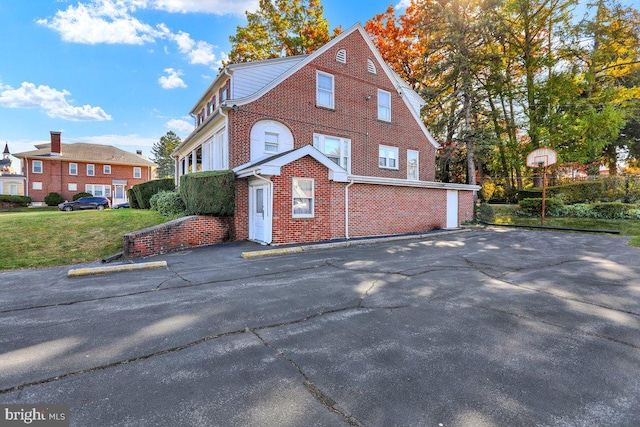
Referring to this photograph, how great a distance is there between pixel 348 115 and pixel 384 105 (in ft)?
9.49

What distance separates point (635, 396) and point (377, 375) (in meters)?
2.01

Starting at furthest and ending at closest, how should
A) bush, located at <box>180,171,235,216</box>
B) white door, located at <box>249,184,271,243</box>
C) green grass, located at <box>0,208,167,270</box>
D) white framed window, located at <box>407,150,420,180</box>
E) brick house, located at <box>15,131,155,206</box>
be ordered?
1. brick house, located at <box>15,131,155,206</box>
2. white framed window, located at <box>407,150,420,180</box>
3. bush, located at <box>180,171,235,216</box>
4. white door, located at <box>249,184,271,243</box>
5. green grass, located at <box>0,208,167,270</box>

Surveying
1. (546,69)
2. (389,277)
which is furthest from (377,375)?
(546,69)

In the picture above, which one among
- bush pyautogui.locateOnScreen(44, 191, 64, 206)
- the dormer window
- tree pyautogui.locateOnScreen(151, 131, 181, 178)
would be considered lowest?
bush pyautogui.locateOnScreen(44, 191, 64, 206)

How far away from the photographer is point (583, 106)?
19594mm

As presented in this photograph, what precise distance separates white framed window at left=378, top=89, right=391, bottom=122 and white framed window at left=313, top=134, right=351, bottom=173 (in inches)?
119

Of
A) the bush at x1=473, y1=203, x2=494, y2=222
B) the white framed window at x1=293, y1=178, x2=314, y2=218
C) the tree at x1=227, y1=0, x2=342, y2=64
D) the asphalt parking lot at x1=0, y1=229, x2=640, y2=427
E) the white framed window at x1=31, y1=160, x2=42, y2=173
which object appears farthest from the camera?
the white framed window at x1=31, y1=160, x2=42, y2=173

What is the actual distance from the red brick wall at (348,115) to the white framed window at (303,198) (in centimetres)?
308

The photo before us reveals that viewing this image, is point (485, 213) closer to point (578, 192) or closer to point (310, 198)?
point (578, 192)

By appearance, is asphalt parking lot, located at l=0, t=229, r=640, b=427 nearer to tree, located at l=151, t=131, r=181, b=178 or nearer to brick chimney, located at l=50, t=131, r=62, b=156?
brick chimney, located at l=50, t=131, r=62, b=156

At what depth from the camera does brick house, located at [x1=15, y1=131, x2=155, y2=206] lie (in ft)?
112

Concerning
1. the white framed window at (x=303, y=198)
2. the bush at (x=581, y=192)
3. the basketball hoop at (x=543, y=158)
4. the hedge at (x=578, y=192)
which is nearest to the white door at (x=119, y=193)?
the white framed window at (x=303, y=198)

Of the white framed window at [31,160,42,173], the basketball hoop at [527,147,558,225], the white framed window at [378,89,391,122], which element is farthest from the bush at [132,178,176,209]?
the white framed window at [31,160,42,173]

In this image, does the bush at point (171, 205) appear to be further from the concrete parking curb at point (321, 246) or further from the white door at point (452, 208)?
the white door at point (452, 208)
